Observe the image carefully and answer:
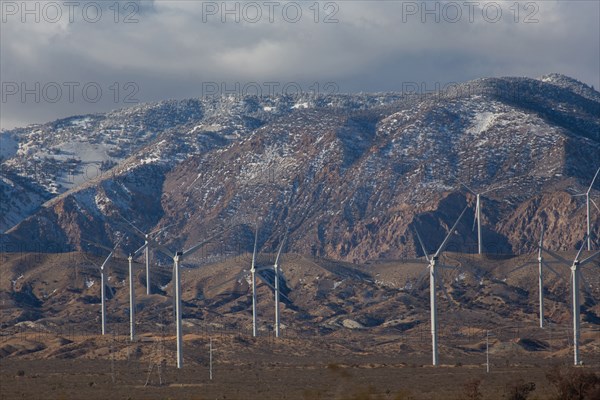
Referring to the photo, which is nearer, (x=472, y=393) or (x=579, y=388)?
(x=579, y=388)

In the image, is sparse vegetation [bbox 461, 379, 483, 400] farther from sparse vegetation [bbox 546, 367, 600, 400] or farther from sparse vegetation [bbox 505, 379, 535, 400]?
sparse vegetation [bbox 546, 367, 600, 400]

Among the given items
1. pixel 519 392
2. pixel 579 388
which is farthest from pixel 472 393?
pixel 579 388

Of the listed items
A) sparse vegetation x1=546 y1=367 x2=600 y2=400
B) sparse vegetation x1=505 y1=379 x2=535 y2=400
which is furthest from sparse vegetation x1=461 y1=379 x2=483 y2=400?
sparse vegetation x1=546 y1=367 x2=600 y2=400

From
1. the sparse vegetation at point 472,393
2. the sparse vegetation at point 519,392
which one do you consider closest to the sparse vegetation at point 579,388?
the sparse vegetation at point 519,392

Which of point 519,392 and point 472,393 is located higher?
point 472,393

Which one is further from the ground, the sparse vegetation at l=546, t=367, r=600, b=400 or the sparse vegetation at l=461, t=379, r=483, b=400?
the sparse vegetation at l=546, t=367, r=600, b=400

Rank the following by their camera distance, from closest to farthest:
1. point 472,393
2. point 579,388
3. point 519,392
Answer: point 579,388 < point 472,393 < point 519,392

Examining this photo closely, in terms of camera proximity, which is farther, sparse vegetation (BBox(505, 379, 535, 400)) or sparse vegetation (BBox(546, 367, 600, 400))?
sparse vegetation (BBox(505, 379, 535, 400))

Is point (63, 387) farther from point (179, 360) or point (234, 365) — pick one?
point (234, 365)

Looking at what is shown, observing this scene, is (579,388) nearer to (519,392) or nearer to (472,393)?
(519,392)

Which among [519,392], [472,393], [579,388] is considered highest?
[579,388]

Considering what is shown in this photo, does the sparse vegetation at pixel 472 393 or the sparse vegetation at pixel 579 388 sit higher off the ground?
the sparse vegetation at pixel 579 388

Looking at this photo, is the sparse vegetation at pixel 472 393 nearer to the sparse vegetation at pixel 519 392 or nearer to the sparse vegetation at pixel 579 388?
the sparse vegetation at pixel 519 392
